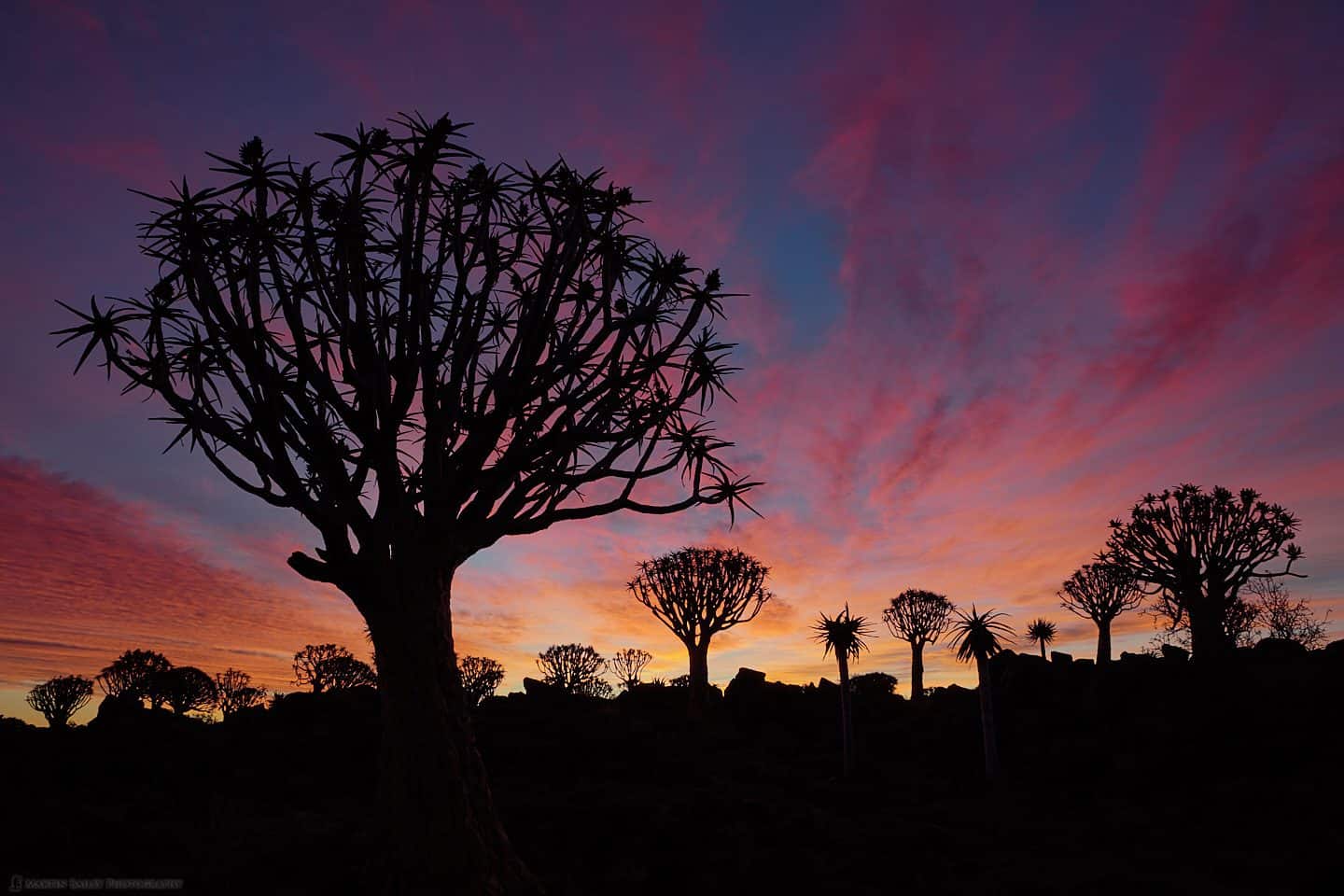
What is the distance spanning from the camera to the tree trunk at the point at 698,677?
38.1 m

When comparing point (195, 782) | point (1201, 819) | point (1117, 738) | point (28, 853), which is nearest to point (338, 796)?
point (195, 782)

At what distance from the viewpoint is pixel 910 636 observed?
48875mm

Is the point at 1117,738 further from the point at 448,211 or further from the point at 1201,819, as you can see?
the point at 448,211

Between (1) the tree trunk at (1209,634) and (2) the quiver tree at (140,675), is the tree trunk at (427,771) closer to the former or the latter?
(1) the tree trunk at (1209,634)

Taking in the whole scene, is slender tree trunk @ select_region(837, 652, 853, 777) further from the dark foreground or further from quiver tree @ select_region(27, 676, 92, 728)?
quiver tree @ select_region(27, 676, 92, 728)

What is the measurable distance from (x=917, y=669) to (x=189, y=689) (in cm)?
5561

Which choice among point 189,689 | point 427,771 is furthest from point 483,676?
point 427,771

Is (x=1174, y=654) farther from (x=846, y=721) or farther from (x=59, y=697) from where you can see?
(x=59, y=697)

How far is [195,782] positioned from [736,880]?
576 inches

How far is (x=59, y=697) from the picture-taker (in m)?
59.7

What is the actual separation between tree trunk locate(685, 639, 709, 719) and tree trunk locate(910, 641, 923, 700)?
48.8ft

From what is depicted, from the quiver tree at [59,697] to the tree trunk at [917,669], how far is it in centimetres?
6288

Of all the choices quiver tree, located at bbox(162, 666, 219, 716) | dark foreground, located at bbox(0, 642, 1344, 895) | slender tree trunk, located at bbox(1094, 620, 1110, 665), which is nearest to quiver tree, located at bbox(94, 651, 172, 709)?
quiver tree, located at bbox(162, 666, 219, 716)

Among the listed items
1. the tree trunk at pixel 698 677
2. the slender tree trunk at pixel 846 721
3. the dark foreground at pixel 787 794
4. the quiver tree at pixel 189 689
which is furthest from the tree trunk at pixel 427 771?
the quiver tree at pixel 189 689
